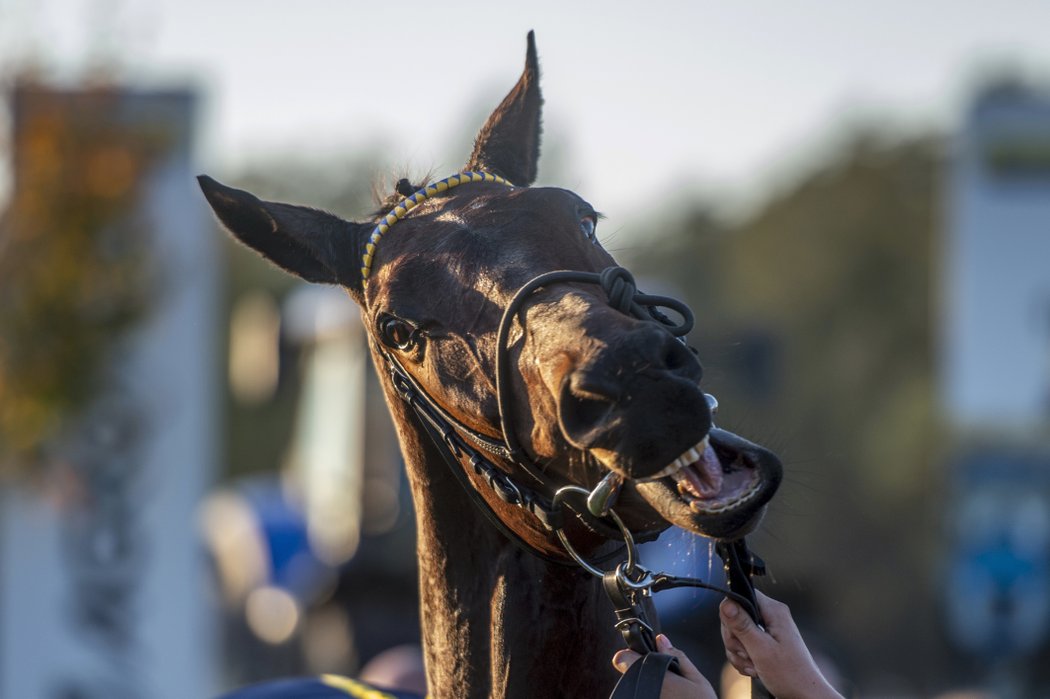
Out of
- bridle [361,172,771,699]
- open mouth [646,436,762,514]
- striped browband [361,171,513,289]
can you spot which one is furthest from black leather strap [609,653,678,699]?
striped browband [361,171,513,289]

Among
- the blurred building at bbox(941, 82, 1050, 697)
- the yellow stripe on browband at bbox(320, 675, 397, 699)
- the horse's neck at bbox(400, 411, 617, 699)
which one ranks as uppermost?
the horse's neck at bbox(400, 411, 617, 699)

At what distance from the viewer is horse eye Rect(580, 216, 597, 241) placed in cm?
284

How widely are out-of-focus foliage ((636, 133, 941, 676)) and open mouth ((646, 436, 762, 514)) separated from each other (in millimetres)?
22262

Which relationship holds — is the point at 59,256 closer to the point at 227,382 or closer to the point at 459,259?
the point at 459,259

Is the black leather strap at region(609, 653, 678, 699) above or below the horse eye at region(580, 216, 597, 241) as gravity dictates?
below

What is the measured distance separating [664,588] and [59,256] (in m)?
7.62

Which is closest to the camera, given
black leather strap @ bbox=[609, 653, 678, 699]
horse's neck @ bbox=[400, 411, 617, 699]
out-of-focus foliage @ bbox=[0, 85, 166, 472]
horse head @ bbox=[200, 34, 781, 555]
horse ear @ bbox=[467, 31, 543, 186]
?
horse head @ bbox=[200, 34, 781, 555]

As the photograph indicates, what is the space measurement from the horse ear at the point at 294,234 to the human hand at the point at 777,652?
1.02 m

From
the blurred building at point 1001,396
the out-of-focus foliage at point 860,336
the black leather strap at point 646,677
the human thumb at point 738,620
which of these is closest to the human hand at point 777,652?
the human thumb at point 738,620

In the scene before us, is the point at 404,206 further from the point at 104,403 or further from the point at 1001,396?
the point at 1001,396

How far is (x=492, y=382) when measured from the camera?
2.67m

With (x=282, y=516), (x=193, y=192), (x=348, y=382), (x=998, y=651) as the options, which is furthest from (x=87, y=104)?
(x=998, y=651)

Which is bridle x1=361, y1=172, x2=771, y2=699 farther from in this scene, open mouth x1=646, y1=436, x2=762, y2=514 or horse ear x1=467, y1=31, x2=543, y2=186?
horse ear x1=467, y1=31, x2=543, y2=186

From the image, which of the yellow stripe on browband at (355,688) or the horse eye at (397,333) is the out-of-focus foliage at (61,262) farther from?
the horse eye at (397,333)
